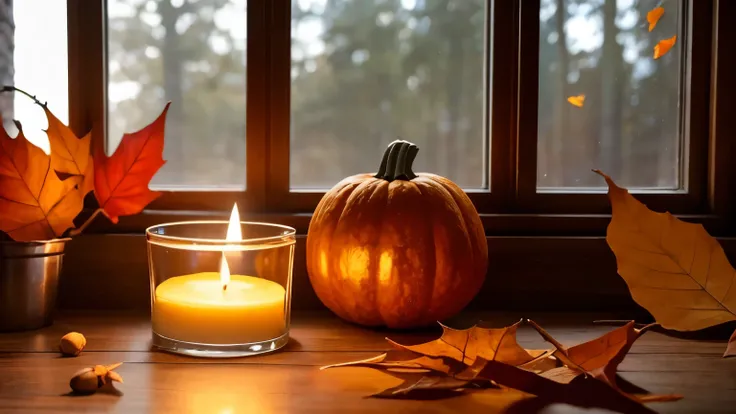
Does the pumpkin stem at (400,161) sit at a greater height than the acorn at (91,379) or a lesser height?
greater

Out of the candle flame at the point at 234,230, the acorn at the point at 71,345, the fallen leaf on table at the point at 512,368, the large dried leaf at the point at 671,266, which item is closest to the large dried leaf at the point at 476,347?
the fallen leaf on table at the point at 512,368

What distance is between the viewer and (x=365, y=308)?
88 centimetres

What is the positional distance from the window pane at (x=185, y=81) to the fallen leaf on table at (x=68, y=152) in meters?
0.18

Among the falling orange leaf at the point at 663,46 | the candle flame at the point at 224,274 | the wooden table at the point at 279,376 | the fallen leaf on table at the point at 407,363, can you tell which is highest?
the falling orange leaf at the point at 663,46

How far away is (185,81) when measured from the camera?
1.07 meters

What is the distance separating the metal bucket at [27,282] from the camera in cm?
83

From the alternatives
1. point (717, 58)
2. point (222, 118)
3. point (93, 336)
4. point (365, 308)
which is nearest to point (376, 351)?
point (365, 308)

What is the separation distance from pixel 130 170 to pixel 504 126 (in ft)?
1.76

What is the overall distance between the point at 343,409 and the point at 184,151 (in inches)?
23.3

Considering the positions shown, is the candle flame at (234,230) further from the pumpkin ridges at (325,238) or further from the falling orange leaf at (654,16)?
the falling orange leaf at (654,16)

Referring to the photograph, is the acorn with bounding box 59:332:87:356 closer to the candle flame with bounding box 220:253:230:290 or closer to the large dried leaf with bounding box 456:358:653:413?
the candle flame with bounding box 220:253:230:290

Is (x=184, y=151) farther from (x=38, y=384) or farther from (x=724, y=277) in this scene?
(x=724, y=277)

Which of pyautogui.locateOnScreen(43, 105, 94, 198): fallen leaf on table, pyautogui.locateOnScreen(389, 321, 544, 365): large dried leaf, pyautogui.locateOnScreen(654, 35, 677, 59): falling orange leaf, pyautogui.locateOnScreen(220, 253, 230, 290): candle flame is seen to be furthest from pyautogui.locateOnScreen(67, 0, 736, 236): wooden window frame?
pyautogui.locateOnScreen(389, 321, 544, 365): large dried leaf

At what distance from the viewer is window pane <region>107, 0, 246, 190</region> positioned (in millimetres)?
1056
